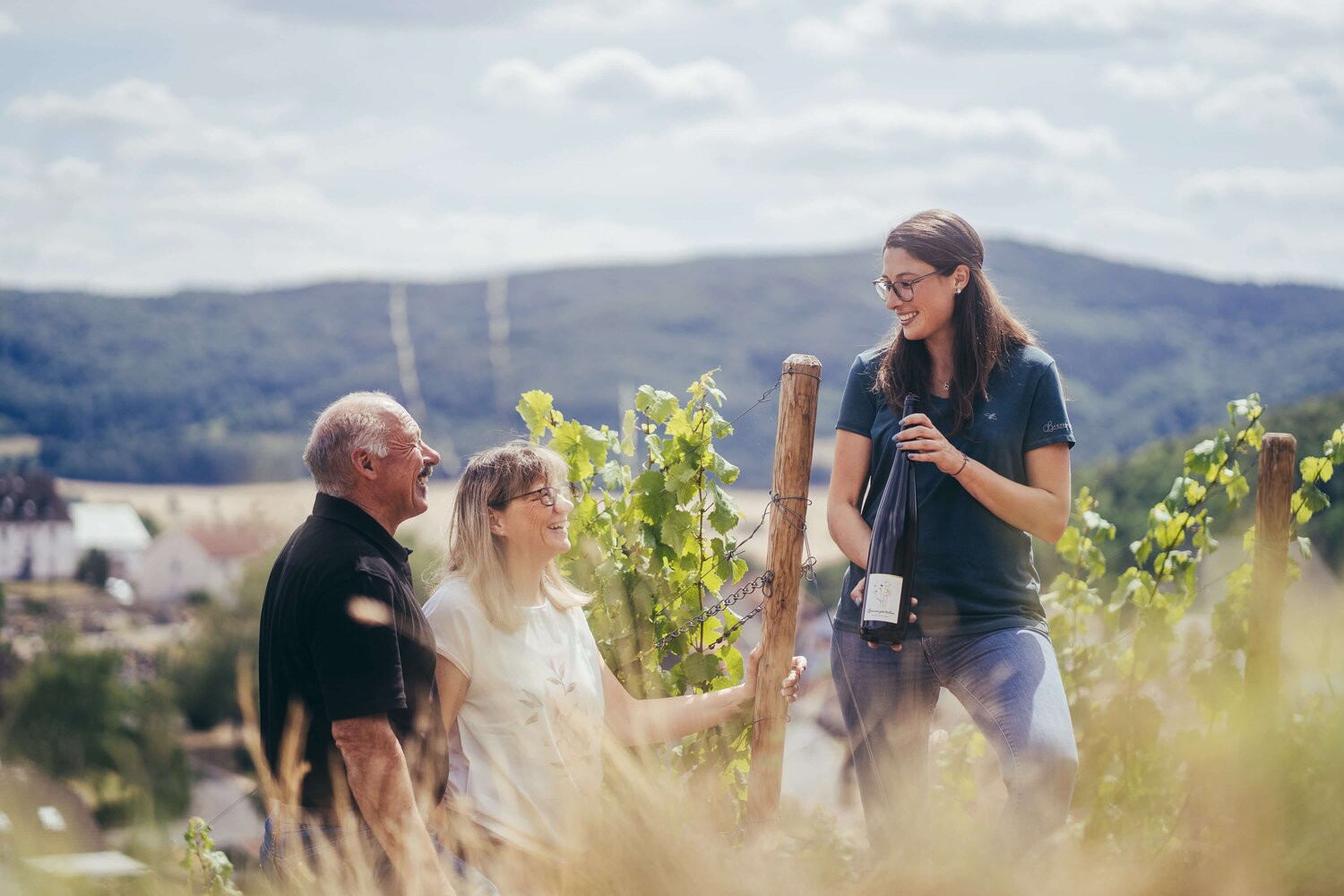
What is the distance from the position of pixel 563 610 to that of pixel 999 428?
128cm

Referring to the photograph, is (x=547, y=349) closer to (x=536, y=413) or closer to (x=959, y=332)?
(x=536, y=413)

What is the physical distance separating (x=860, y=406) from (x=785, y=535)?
423mm

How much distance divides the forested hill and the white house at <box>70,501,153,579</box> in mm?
6605

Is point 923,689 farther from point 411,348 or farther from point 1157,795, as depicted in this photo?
point 411,348

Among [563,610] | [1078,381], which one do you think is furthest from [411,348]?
[563,610]

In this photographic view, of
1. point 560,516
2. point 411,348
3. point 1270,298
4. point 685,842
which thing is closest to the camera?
point 685,842

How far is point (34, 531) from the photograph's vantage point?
280ft

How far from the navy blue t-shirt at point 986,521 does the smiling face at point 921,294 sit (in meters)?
0.21

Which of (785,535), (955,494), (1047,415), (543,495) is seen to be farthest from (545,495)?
(1047,415)

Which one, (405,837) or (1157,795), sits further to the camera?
(1157,795)

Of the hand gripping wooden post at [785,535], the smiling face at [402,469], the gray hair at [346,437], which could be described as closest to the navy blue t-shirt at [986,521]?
the hand gripping wooden post at [785,535]

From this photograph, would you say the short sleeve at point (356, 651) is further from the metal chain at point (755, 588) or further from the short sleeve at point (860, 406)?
the short sleeve at point (860, 406)

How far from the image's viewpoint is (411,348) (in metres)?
152

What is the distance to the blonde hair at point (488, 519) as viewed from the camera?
11.1 ft
